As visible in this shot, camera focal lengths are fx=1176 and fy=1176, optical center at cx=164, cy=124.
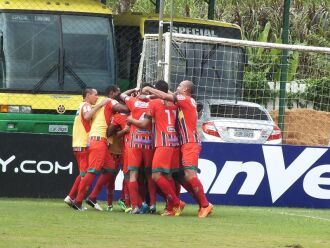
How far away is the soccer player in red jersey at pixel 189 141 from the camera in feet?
55.6

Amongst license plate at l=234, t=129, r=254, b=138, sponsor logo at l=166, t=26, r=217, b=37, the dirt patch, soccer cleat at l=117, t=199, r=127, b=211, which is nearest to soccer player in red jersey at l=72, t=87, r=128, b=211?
soccer cleat at l=117, t=199, r=127, b=211

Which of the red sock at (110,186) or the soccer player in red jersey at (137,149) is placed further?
the red sock at (110,186)

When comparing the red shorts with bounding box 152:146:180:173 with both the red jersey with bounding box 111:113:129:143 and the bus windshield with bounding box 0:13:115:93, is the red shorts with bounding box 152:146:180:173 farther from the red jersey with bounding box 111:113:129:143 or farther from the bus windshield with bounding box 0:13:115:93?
the bus windshield with bounding box 0:13:115:93

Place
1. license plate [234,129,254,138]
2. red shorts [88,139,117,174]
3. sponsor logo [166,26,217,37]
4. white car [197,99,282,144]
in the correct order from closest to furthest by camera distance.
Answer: red shorts [88,139,117,174], white car [197,99,282,144], license plate [234,129,254,138], sponsor logo [166,26,217,37]

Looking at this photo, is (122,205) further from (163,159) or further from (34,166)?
(34,166)

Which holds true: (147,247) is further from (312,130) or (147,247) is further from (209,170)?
(312,130)

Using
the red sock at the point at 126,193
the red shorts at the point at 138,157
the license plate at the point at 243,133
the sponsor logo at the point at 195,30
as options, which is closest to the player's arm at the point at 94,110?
the red shorts at the point at 138,157

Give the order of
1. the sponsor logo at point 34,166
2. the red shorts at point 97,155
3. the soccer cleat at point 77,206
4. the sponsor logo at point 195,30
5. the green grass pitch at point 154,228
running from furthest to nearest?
the sponsor logo at point 195,30
the sponsor logo at point 34,166
the soccer cleat at point 77,206
the red shorts at point 97,155
the green grass pitch at point 154,228

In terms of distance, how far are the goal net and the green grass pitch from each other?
4.27 metres

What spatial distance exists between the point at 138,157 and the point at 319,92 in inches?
407

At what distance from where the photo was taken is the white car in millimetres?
24266

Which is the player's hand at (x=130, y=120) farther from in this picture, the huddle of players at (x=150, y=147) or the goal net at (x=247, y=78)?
the goal net at (x=247, y=78)

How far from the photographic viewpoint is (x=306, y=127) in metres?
27.0

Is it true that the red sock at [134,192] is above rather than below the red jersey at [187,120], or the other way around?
below
